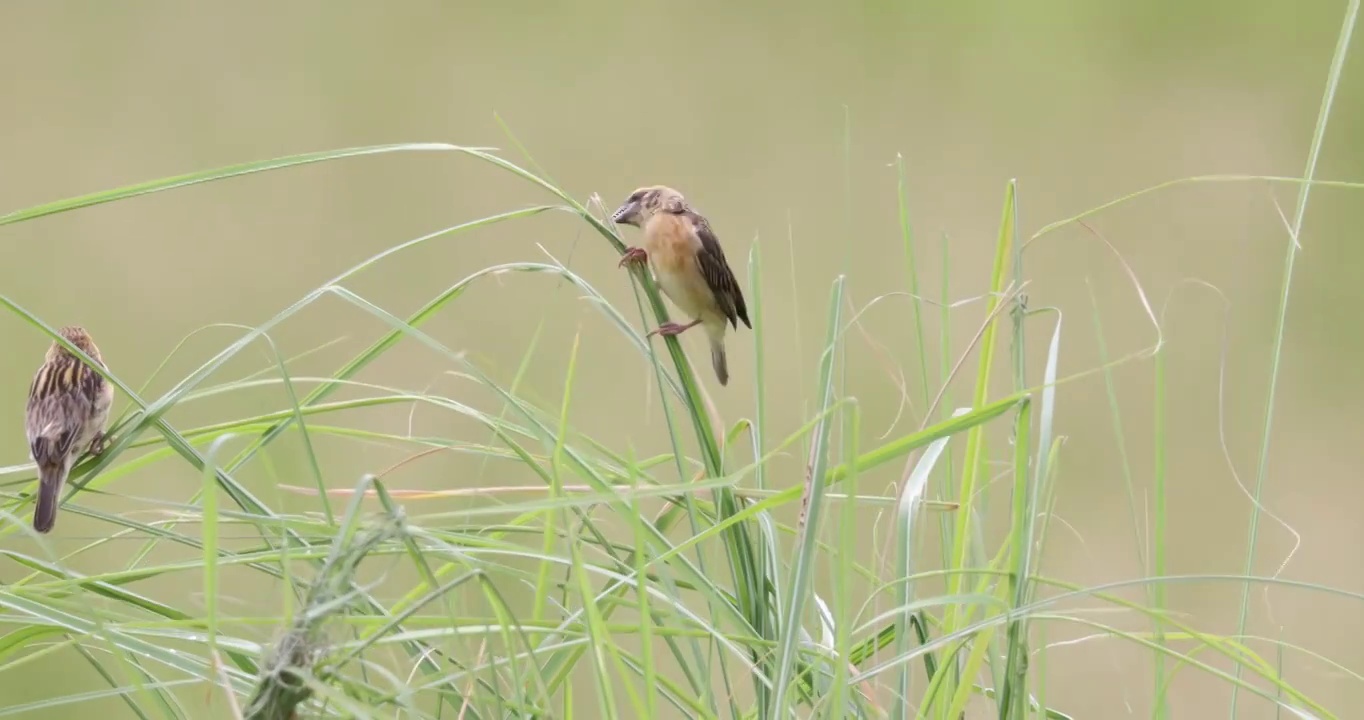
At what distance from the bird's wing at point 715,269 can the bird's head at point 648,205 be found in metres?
0.02

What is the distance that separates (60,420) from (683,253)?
0.65 m

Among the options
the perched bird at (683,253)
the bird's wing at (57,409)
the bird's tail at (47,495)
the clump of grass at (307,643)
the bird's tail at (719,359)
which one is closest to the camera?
the clump of grass at (307,643)

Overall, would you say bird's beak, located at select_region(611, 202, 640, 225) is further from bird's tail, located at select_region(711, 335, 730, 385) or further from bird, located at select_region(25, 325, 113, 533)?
bird, located at select_region(25, 325, 113, 533)

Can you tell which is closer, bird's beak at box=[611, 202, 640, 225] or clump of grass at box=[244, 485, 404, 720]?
clump of grass at box=[244, 485, 404, 720]

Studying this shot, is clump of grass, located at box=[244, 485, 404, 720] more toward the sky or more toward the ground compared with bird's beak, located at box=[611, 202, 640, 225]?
more toward the ground

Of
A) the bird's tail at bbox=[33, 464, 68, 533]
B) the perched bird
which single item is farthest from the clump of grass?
the perched bird

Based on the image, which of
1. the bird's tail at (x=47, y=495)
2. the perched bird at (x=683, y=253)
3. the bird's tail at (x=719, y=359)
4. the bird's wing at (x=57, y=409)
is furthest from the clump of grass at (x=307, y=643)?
the bird's tail at (x=719, y=359)

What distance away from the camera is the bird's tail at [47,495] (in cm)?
88

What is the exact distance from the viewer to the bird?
925mm

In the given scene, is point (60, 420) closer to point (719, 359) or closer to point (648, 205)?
point (648, 205)

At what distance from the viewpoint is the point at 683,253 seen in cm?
143

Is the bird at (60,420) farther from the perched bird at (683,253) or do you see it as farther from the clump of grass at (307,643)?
the perched bird at (683,253)

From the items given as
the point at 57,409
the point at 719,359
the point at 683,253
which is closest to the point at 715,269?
the point at 683,253

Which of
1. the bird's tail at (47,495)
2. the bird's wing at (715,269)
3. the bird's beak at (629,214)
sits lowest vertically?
the bird's tail at (47,495)
